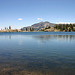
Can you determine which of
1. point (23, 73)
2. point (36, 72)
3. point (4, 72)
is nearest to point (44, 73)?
point (36, 72)

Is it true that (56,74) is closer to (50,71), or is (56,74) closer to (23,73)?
(50,71)

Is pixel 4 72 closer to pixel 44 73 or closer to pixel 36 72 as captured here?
pixel 36 72

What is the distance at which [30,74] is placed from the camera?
1416 cm

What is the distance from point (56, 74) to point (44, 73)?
1.70 metres

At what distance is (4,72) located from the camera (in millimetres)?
14695

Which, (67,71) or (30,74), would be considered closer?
(30,74)

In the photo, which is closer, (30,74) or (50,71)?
(30,74)

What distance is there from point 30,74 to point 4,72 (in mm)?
3884

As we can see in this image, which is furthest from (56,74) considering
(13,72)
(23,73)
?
(13,72)

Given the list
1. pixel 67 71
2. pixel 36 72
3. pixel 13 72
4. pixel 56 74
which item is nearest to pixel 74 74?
pixel 67 71

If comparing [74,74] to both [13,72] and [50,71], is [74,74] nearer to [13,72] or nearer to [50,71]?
[50,71]

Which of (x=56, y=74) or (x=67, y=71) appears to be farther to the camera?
(x=67, y=71)

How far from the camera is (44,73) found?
14.5 m

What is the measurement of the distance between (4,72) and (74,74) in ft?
33.0
